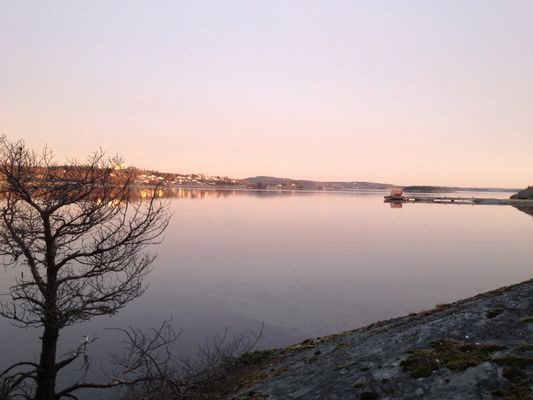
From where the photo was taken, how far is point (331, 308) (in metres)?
20.7

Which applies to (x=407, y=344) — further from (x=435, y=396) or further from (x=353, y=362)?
(x=435, y=396)

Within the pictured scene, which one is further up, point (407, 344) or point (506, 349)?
point (506, 349)

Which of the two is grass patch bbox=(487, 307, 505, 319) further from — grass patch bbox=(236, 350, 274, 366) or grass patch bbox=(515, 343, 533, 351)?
grass patch bbox=(236, 350, 274, 366)

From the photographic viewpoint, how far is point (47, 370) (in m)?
9.44

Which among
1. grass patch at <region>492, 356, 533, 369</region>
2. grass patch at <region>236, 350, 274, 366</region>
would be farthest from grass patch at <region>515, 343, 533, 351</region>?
grass patch at <region>236, 350, 274, 366</region>

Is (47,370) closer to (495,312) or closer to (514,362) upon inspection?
(514,362)

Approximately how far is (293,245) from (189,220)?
1028 inches

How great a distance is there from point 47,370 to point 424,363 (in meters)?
8.45

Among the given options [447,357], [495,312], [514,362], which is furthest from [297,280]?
[514,362]

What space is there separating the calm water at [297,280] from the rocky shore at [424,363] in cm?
442

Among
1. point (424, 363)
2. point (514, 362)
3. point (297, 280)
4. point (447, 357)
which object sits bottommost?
point (297, 280)

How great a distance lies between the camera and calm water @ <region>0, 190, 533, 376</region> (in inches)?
701

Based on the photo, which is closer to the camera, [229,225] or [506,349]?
[506,349]

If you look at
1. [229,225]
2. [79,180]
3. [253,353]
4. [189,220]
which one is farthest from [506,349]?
[189,220]
